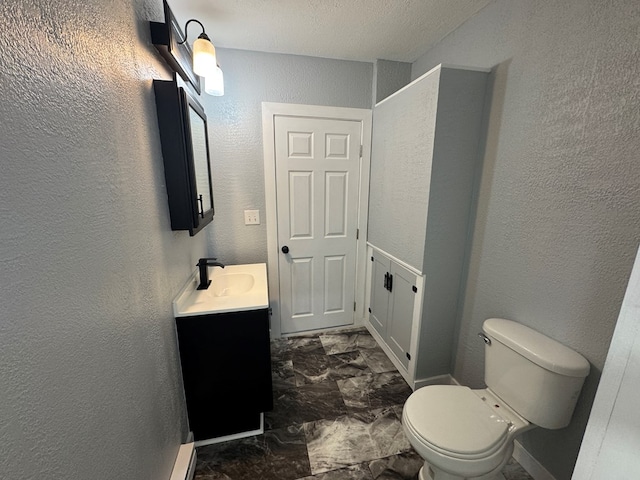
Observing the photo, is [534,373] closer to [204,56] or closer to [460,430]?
[460,430]

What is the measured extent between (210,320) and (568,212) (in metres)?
1.71

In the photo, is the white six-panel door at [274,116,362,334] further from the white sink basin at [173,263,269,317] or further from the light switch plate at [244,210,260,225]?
the white sink basin at [173,263,269,317]

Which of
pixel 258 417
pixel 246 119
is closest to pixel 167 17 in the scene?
pixel 246 119

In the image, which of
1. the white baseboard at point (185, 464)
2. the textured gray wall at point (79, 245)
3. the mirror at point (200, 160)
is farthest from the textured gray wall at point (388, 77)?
the white baseboard at point (185, 464)

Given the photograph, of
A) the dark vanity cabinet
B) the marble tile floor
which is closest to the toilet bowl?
the marble tile floor

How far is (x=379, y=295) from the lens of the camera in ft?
7.76

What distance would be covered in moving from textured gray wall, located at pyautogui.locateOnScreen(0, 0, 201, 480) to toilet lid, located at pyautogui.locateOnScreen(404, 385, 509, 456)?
1.10 m

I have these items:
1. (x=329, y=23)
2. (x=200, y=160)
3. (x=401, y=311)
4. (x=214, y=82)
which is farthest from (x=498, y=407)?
(x=329, y=23)

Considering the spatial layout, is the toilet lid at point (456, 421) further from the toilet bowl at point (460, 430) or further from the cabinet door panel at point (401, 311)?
the cabinet door panel at point (401, 311)

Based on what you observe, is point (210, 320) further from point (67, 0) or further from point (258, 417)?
point (67, 0)

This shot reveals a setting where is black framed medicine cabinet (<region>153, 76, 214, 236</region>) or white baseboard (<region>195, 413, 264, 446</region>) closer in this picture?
black framed medicine cabinet (<region>153, 76, 214, 236</region>)

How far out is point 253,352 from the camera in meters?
1.43

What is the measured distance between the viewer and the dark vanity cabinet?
1.37 m

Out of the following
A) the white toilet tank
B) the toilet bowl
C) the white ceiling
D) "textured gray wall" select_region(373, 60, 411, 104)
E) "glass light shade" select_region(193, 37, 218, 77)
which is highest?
the white ceiling
